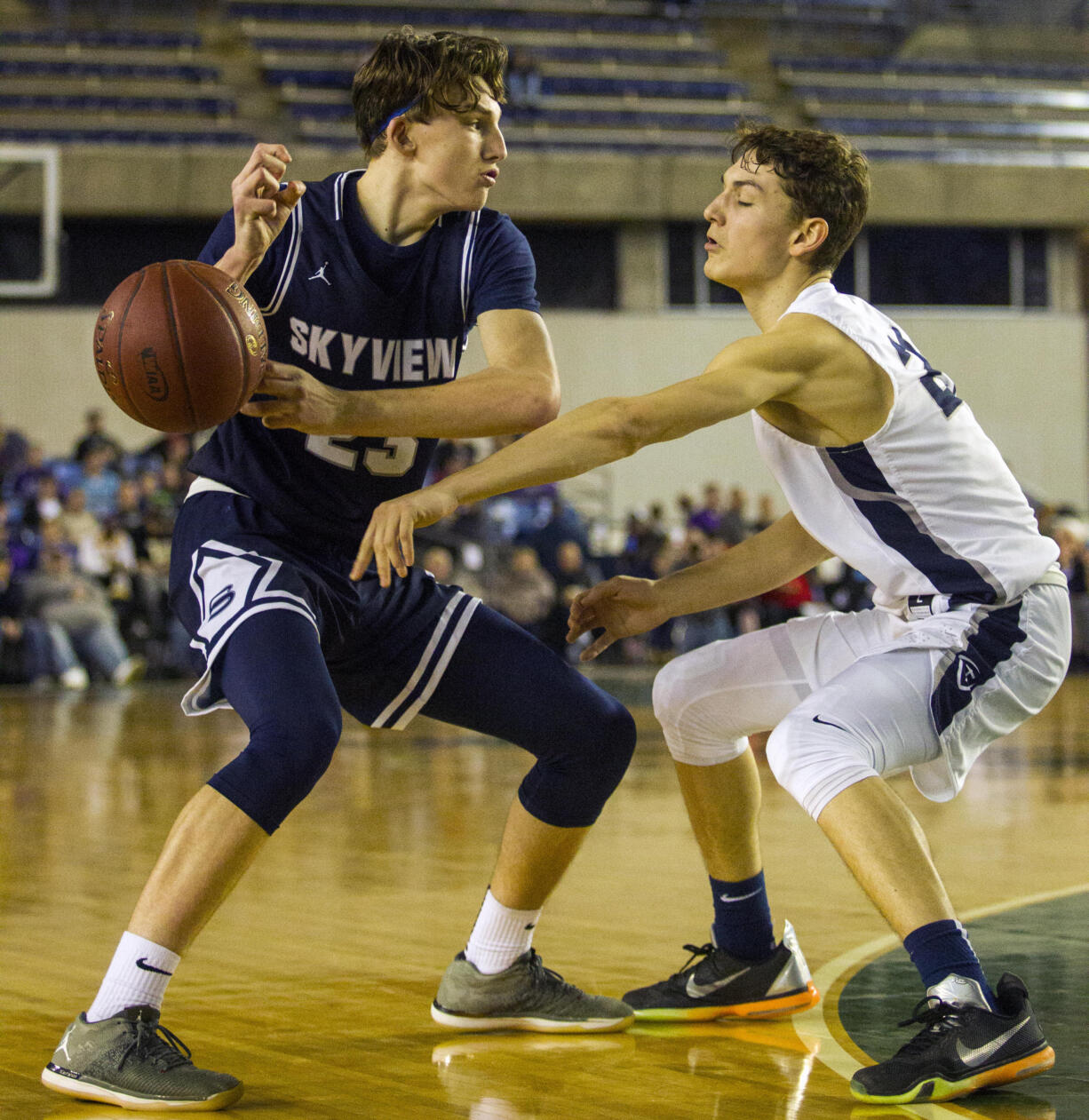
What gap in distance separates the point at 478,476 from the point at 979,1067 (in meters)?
1.40

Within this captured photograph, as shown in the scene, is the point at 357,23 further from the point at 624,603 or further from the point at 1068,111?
the point at 624,603

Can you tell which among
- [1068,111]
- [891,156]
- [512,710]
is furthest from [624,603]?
[1068,111]

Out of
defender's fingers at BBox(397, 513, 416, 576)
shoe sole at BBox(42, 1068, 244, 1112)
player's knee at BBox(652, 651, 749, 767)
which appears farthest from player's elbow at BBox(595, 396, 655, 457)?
shoe sole at BBox(42, 1068, 244, 1112)

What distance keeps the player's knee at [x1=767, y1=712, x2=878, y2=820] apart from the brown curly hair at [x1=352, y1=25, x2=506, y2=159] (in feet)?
4.80

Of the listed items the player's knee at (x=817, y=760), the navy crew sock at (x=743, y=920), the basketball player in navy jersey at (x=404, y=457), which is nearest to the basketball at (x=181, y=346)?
the basketball player in navy jersey at (x=404, y=457)

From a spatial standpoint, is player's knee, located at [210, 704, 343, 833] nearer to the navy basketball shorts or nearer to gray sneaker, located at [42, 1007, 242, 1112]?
the navy basketball shorts

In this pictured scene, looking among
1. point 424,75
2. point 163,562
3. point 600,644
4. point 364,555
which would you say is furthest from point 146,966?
point 163,562

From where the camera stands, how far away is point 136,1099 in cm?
275

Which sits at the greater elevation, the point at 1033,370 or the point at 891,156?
the point at 891,156

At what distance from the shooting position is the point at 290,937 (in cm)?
418

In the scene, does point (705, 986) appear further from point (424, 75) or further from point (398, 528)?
point (424, 75)

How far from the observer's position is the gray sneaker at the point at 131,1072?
275cm

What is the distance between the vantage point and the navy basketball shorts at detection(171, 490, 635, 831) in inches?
119

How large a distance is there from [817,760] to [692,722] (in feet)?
1.85
